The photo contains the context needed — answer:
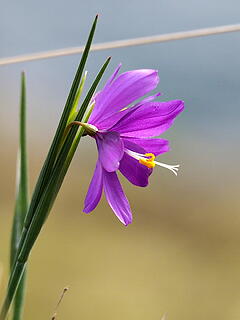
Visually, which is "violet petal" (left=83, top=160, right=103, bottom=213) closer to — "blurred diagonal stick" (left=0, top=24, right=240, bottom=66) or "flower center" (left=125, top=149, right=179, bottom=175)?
"flower center" (left=125, top=149, right=179, bottom=175)

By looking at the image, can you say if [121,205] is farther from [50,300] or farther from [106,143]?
[50,300]

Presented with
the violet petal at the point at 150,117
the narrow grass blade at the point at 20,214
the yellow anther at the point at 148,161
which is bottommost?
the narrow grass blade at the point at 20,214

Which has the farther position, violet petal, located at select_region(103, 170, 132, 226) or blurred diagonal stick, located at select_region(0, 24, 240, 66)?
blurred diagonal stick, located at select_region(0, 24, 240, 66)

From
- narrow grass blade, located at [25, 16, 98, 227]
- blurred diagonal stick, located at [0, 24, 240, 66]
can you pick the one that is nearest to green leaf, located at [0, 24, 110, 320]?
narrow grass blade, located at [25, 16, 98, 227]

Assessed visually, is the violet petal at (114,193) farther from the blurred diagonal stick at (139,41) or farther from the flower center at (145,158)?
the blurred diagonal stick at (139,41)

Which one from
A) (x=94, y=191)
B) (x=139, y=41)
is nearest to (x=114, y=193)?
(x=94, y=191)

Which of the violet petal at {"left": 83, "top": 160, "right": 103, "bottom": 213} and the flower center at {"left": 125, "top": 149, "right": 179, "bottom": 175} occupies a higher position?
the flower center at {"left": 125, "top": 149, "right": 179, "bottom": 175}

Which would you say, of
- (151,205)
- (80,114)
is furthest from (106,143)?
(151,205)

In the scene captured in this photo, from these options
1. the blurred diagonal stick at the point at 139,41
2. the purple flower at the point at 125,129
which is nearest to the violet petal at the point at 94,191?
the purple flower at the point at 125,129

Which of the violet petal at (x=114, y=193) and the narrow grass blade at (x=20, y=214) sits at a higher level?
the violet petal at (x=114, y=193)
